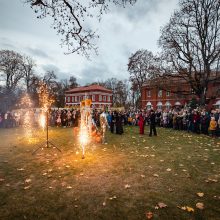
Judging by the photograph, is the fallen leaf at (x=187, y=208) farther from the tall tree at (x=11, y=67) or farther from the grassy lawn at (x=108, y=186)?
the tall tree at (x=11, y=67)

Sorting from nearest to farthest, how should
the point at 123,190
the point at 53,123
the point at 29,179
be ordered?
1. the point at 123,190
2. the point at 29,179
3. the point at 53,123

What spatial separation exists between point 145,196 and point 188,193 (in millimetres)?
1095

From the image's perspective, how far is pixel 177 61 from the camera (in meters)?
28.0

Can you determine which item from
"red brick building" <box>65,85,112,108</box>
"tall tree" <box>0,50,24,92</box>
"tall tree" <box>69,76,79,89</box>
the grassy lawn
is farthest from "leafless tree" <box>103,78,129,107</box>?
the grassy lawn

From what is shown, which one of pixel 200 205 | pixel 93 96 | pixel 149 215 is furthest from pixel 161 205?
pixel 93 96

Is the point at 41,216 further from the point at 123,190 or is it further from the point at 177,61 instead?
the point at 177,61

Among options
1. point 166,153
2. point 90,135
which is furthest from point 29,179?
point 90,135

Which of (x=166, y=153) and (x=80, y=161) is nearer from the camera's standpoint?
(x=80, y=161)

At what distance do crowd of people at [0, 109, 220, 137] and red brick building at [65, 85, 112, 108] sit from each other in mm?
45585

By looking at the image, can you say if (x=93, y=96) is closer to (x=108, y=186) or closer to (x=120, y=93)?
(x=120, y=93)

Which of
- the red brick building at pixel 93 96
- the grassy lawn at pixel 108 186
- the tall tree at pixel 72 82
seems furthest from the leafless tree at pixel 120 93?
the grassy lawn at pixel 108 186

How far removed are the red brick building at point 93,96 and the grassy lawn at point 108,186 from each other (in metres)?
64.3

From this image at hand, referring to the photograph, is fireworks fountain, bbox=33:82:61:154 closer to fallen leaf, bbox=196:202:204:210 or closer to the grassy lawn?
the grassy lawn

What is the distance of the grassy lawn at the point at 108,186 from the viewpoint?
3988 mm
